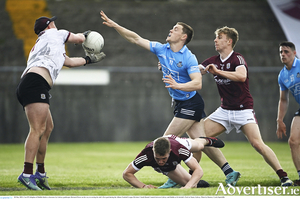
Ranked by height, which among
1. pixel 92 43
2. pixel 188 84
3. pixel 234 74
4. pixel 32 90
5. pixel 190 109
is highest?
pixel 92 43

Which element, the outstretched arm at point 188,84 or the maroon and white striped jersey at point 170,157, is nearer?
the maroon and white striped jersey at point 170,157

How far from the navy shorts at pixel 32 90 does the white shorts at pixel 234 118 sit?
114 inches

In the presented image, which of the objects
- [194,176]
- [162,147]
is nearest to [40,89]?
[162,147]

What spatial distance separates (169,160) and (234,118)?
5.07 feet

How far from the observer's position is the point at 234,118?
5746 millimetres

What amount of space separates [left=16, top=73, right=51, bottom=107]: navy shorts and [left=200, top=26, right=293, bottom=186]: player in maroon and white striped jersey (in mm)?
2564

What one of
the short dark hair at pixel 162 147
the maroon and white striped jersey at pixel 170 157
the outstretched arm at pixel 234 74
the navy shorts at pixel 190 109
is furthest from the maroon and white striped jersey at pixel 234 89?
the short dark hair at pixel 162 147

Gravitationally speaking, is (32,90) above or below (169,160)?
above

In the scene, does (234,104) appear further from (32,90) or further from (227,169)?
(32,90)

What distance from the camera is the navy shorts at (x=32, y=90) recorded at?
15.6 feet

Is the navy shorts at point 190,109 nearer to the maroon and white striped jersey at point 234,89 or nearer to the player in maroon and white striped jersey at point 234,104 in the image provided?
the player in maroon and white striped jersey at point 234,104

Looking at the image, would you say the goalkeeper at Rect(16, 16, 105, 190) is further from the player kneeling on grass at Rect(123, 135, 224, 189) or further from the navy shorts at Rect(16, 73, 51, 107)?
the player kneeling on grass at Rect(123, 135, 224, 189)

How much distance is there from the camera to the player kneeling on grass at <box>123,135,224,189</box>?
458 cm

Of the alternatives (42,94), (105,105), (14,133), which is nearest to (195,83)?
(42,94)
